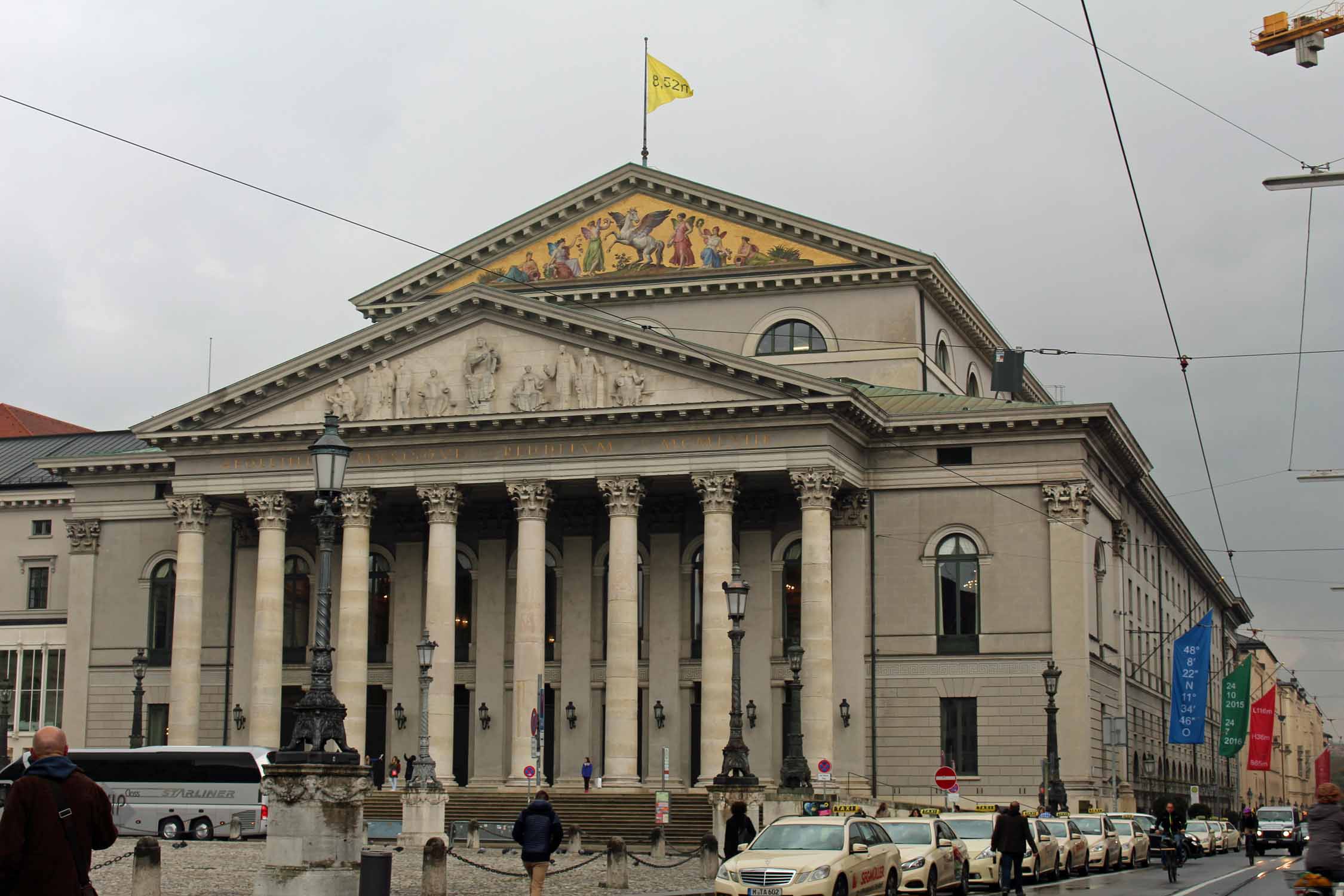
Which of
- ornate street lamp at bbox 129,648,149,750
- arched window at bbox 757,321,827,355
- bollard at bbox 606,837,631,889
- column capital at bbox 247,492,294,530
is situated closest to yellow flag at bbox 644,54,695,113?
arched window at bbox 757,321,827,355

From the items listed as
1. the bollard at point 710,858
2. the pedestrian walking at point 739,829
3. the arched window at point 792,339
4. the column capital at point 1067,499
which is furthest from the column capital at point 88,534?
the pedestrian walking at point 739,829

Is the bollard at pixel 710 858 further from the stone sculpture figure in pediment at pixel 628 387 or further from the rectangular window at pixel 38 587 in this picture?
the rectangular window at pixel 38 587

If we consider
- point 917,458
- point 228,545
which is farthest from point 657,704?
point 228,545

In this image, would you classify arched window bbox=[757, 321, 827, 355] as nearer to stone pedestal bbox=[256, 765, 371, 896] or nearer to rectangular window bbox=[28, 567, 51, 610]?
rectangular window bbox=[28, 567, 51, 610]

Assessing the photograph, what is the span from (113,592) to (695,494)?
23.3 metres

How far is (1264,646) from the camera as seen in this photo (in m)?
149

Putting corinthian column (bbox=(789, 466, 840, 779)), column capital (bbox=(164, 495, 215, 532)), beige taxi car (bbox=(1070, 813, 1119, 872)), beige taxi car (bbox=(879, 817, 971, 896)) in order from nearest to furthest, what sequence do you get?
beige taxi car (bbox=(879, 817, 971, 896))
beige taxi car (bbox=(1070, 813, 1119, 872))
corinthian column (bbox=(789, 466, 840, 779))
column capital (bbox=(164, 495, 215, 532))

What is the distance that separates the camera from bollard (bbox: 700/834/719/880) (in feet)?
117

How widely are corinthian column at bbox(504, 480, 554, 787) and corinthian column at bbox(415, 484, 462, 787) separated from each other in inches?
80.1

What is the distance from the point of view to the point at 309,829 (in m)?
23.1

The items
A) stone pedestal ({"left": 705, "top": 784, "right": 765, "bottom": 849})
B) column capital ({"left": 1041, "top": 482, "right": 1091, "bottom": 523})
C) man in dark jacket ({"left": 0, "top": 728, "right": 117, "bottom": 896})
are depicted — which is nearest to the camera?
man in dark jacket ({"left": 0, "top": 728, "right": 117, "bottom": 896})

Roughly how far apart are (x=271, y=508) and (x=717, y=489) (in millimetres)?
15779

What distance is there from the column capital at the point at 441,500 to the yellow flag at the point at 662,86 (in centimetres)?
1751

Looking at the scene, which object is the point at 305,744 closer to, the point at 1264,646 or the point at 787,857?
the point at 787,857
